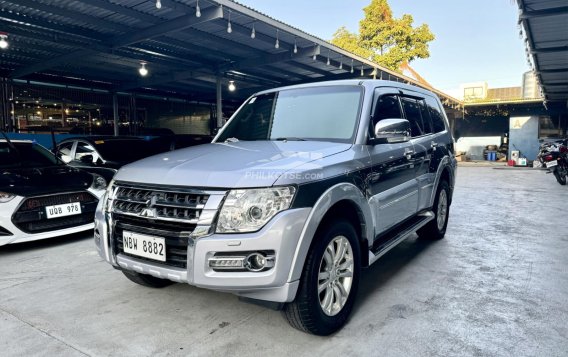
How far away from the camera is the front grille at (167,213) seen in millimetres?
2043

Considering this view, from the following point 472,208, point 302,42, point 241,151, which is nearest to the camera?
point 241,151

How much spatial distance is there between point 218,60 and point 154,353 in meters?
10.6

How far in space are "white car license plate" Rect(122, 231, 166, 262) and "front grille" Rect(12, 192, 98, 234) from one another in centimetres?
234

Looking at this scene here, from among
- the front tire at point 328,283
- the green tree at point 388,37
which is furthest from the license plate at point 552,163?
the green tree at point 388,37

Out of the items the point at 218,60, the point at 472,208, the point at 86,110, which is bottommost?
the point at 472,208

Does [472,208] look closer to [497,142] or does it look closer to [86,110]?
[86,110]

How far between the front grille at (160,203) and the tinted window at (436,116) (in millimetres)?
3257

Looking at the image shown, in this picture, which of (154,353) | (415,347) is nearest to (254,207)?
(154,353)

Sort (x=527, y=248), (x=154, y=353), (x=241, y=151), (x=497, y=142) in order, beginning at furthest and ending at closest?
1. (x=497, y=142)
2. (x=527, y=248)
3. (x=241, y=151)
4. (x=154, y=353)

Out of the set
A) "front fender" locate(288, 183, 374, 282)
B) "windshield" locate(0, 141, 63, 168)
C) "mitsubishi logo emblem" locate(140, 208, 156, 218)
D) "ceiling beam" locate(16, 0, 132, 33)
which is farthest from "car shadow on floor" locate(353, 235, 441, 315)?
"ceiling beam" locate(16, 0, 132, 33)

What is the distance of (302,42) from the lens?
388 inches

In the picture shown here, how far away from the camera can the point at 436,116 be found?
4562 millimetres

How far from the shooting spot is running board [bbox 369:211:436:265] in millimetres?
2725

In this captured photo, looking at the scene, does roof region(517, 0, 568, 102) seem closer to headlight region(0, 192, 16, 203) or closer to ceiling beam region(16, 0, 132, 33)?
ceiling beam region(16, 0, 132, 33)
